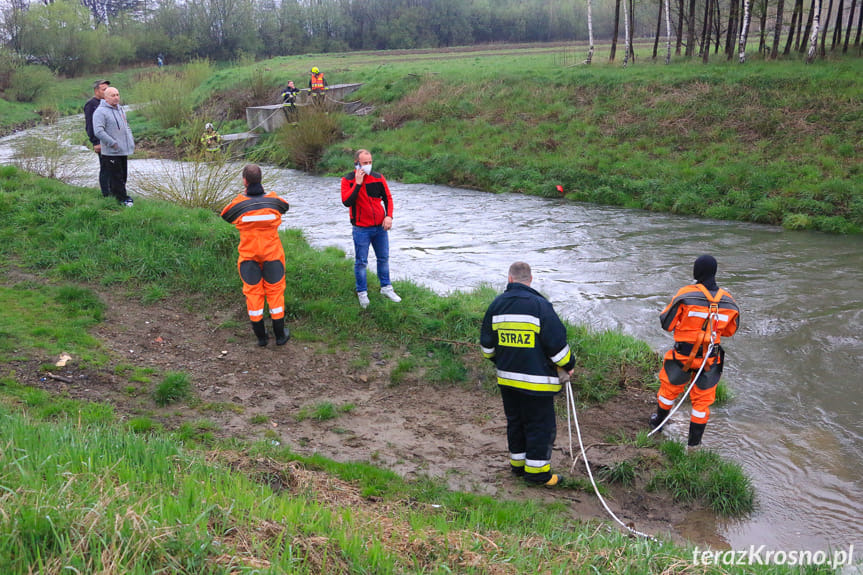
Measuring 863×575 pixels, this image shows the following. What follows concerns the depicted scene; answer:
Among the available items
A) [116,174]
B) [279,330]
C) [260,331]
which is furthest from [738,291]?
[116,174]

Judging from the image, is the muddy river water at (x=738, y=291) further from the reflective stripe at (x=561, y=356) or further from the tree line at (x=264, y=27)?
the tree line at (x=264, y=27)

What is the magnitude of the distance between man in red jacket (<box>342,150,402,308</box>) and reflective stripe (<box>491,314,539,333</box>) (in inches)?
136

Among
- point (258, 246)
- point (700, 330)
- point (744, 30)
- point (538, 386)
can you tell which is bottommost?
point (538, 386)

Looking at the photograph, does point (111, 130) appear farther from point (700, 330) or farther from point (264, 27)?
point (264, 27)

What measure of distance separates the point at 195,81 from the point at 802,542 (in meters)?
48.7

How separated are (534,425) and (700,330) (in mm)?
2029

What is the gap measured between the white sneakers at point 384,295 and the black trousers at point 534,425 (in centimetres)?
388

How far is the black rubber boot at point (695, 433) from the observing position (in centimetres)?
650

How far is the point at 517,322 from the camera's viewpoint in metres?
5.58

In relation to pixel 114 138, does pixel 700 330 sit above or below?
below

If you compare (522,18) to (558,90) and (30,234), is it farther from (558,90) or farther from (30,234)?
(30,234)

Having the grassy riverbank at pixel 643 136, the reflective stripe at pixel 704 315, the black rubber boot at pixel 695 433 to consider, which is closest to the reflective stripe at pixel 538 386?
the reflective stripe at pixel 704 315

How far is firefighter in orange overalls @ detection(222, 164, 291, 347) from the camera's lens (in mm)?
7781

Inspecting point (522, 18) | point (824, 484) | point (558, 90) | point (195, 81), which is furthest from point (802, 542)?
point (522, 18)
